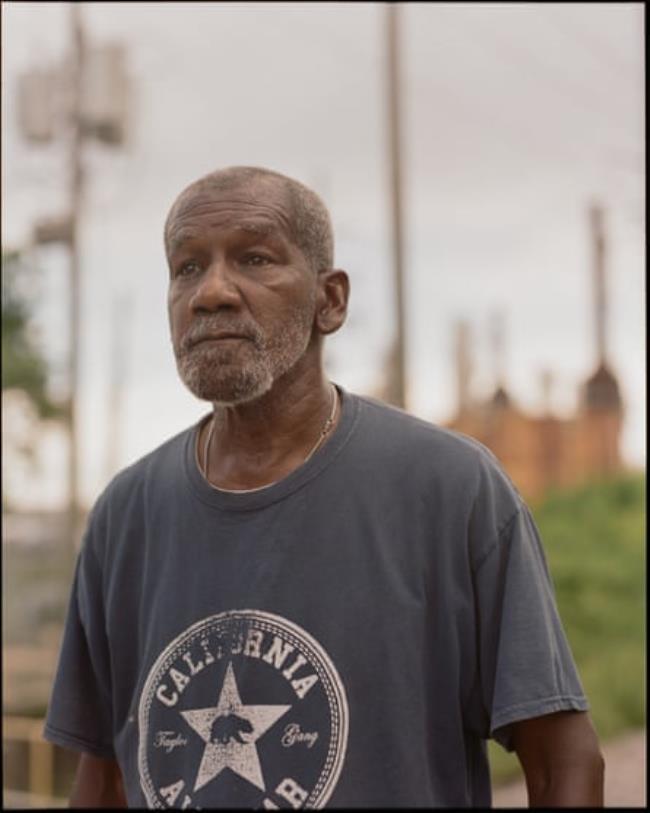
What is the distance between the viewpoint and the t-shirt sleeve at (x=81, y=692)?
2.39m

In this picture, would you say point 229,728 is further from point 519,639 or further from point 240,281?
point 240,281

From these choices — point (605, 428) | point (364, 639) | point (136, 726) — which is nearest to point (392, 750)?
point (364, 639)

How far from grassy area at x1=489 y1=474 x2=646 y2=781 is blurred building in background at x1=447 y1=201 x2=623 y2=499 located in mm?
206

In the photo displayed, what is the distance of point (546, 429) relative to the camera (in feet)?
35.4

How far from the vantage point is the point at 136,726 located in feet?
7.25

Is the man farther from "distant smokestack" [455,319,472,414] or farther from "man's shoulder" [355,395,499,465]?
"distant smokestack" [455,319,472,414]

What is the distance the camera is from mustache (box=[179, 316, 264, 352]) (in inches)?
82.2

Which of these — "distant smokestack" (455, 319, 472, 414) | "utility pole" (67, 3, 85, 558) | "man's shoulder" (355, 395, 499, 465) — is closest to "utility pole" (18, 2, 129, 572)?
"utility pole" (67, 3, 85, 558)

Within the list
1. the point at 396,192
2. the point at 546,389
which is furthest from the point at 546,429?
A: the point at 396,192

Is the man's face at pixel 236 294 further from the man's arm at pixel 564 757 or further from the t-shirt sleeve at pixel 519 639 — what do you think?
the man's arm at pixel 564 757

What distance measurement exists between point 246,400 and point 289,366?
3.7 inches

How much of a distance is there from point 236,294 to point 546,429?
896 centimetres

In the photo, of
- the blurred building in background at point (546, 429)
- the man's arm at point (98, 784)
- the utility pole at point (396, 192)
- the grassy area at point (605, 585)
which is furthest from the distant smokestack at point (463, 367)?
the man's arm at point (98, 784)

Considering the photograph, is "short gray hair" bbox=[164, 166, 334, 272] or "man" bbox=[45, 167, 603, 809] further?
"short gray hair" bbox=[164, 166, 334, 272]
